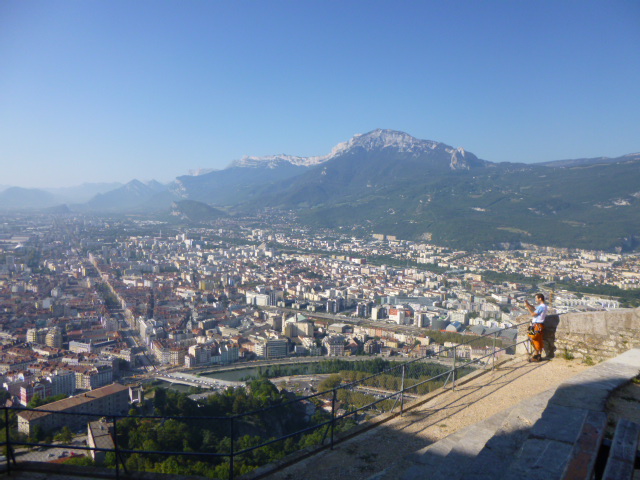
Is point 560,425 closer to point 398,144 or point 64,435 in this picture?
point 64,435

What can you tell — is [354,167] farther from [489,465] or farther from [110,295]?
[489,465]

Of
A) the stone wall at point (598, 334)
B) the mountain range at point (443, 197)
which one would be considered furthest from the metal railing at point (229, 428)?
the mountain range at point (443, 197)

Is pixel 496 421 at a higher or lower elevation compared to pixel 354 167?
lower

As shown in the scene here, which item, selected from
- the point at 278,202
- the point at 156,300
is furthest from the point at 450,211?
the point at 156,300

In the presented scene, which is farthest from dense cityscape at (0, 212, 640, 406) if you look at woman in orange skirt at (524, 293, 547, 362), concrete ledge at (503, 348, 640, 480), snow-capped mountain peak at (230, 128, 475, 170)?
snow-capped mountain peak at (230, 128, 475, 170)

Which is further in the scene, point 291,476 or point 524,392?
point 524,392

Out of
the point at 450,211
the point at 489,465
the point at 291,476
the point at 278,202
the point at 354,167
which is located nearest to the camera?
the point at 489,465

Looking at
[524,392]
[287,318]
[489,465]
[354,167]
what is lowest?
[287,318]

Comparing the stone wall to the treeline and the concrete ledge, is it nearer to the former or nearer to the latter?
the concrete ledge
